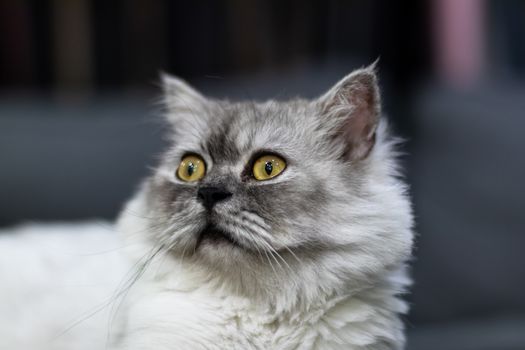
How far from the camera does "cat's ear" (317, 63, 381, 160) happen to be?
1.25m

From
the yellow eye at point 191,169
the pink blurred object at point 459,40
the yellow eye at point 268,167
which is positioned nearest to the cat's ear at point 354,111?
the yellow eye at point 268,167

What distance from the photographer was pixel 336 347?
1187 millimetres

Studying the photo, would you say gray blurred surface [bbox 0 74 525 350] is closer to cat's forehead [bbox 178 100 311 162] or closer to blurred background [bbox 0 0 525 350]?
blurred background [bbox 0 0 525 350]

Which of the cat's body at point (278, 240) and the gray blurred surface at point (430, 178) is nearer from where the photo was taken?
the cat's body at point (278, 240)

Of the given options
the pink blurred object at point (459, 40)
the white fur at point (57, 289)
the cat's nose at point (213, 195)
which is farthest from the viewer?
the pink blurred object at point (459, 40)

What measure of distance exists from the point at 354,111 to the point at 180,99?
1.54ft

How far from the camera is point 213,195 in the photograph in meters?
1.17

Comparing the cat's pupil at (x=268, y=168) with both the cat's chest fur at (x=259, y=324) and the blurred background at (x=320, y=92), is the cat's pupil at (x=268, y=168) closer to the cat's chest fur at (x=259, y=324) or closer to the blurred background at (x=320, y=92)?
the cat's chest fur at (x=259, y=324)

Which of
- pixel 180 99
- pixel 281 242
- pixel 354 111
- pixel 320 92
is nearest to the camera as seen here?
pixel 281 242

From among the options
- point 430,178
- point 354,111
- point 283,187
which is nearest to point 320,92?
point 430,178

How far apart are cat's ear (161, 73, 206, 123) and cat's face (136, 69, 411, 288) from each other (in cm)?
9

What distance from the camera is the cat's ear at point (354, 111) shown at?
4.11ft

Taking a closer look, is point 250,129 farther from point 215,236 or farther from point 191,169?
point 215,236

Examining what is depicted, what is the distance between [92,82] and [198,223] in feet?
8.79
